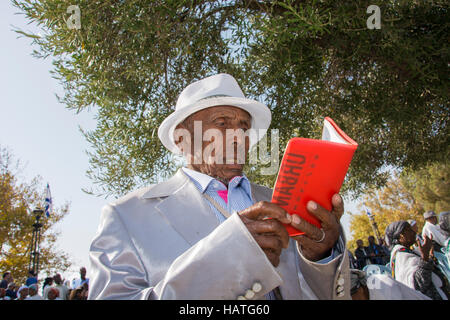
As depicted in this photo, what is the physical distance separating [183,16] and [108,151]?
283 centimetres

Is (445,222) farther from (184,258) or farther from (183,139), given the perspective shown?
(184,258)

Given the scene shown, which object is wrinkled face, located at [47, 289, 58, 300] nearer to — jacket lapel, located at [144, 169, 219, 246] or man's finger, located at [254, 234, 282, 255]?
jacket lapel, located at [144, 169, 219, 246]

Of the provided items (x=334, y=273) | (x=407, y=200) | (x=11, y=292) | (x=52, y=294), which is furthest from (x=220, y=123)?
(x=407, y=200)

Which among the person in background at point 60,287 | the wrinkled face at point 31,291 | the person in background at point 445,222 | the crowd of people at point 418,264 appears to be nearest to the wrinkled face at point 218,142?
the crowd of people at point 418,264

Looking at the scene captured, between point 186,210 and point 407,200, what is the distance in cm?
4157

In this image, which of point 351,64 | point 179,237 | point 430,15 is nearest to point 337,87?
point 351,64

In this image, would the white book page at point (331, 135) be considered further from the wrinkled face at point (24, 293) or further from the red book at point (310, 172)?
the wrinkled face at point (24, 293)

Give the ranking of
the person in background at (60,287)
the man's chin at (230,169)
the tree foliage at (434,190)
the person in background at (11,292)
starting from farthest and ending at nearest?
the tree foliage at (434,190)
the person in background at (60,287)
the person in background at (11,292)
the man's chin at (230,169)

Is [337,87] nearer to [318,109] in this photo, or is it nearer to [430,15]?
Result: [318,109]

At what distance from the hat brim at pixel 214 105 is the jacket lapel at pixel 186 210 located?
69 cm

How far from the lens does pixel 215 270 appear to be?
1484mm

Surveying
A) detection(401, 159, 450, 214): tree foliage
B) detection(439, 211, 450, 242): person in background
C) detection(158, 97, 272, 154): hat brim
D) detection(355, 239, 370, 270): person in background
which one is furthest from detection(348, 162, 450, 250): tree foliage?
detection(158, 97, 272, 154): hat brim

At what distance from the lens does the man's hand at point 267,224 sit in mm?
1561

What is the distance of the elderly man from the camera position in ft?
4.92
